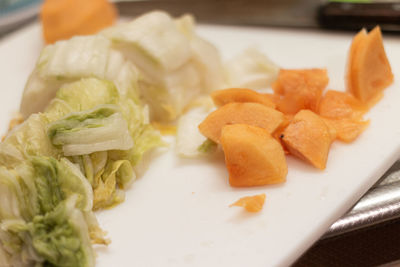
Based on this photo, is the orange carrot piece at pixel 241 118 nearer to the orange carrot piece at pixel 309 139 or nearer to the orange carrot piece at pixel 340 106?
the orange carrot piece at pixel 309 139

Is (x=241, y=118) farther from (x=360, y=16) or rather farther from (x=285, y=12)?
(x=285, y=12)

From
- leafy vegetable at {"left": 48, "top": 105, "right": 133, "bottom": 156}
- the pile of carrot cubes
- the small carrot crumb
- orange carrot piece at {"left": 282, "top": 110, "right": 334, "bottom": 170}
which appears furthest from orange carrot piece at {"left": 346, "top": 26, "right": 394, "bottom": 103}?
leafy vegetable at {"left": 48, "top": 105, "right": 133, "bottom": 156}

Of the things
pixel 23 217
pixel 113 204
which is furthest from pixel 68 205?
pixel 113 204

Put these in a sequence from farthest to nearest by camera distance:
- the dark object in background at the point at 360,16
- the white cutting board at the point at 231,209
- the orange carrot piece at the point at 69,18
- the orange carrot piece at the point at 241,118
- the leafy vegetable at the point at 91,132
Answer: the orange carrot piece at the point at 69,18
the dark object in background at the point at 360,16
the orange carrot piece at the point at 241,118
the leafy vegetable at the point at 91,132
the white cutting board at the point at 231,209

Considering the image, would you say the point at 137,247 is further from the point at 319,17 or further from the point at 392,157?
the point at 319,17

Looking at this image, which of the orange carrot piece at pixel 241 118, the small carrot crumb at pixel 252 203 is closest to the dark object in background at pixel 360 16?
the orange carrot piece at pixel 241 118

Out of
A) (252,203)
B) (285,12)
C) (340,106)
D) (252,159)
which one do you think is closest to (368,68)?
(340,106)
